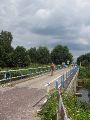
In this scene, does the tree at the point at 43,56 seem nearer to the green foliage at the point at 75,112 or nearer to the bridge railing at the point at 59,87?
the bridge railing at the point at 59,87

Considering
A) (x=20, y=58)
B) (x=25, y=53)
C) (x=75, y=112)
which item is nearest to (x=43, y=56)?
(x=25, y=53)

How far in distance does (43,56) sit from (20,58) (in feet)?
216

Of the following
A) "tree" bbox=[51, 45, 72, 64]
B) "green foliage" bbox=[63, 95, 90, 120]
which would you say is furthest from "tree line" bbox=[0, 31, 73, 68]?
"green foliage" bbox=[63, 95, 90, 120]

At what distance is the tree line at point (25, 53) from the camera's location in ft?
246

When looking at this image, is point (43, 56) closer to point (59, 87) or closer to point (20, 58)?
point (20, 58)

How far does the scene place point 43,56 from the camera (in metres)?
139

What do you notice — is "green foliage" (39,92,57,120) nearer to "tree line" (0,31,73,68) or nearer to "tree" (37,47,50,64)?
"tree line" (0,31,73,68)

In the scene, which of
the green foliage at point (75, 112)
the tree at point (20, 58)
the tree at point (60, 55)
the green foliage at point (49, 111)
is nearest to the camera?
the green foliage at point (75, 112)

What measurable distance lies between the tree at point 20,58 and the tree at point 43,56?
2375 inches

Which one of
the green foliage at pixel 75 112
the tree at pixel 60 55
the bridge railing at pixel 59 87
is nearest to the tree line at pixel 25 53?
the tree at pixel 60 55

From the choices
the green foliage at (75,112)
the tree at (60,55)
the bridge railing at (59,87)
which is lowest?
the green foliage at (75,112)

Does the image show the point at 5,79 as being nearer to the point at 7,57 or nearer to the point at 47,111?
the point at 47,111

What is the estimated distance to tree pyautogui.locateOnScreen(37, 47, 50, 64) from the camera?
452 ft

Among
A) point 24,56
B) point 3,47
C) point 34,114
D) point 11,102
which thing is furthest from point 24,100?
point 3,47
